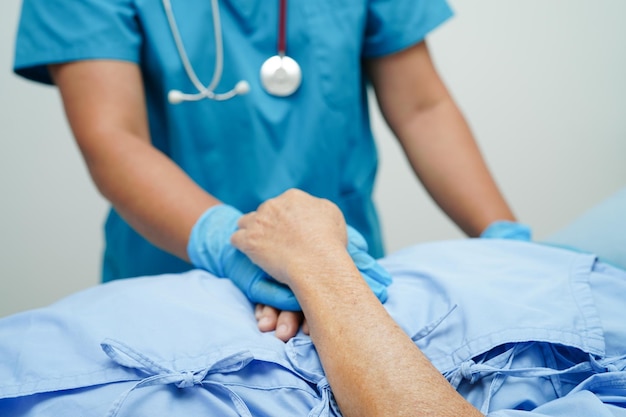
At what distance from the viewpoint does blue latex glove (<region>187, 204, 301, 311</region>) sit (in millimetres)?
846

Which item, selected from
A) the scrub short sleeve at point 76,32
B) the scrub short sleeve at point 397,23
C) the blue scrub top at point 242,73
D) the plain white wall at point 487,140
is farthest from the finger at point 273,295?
the plain white wall at point 487,140

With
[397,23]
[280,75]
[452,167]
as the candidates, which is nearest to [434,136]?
[452,167]

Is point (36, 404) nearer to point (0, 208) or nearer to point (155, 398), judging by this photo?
point (155, 398)

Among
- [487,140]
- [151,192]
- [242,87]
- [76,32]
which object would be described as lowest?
[487,140]

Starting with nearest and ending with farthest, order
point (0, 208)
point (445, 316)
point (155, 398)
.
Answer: point (155, 398) → point (445, 316) → point (0, 208)

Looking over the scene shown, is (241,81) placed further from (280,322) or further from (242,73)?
(280,322)

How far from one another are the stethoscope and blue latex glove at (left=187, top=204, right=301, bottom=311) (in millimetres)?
240

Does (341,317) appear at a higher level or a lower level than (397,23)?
lower

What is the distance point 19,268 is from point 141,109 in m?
1.06

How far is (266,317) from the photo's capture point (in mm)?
830

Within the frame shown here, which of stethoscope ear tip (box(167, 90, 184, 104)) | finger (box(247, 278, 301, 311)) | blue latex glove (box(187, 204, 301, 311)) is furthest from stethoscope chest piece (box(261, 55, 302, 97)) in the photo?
finger (box(247, 278, 301, 311))

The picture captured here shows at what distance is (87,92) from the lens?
1.07 meters

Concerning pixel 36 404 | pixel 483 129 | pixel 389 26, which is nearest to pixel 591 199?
pixel 483 129

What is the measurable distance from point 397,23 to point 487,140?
36.6 inches
